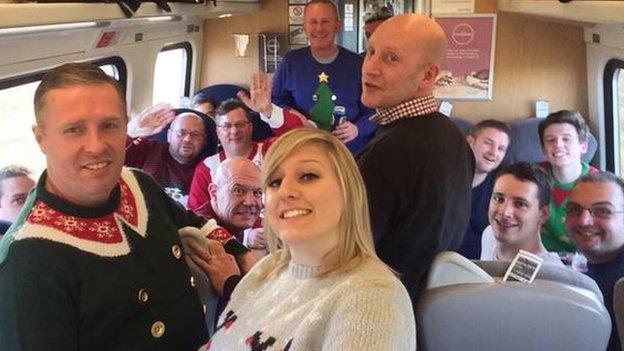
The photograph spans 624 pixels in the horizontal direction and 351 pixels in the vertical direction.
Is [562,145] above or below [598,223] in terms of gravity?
above

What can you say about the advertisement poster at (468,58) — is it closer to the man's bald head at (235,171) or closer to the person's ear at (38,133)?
the man's bald head at (235,171)

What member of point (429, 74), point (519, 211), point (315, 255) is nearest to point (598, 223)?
point (519, 211)

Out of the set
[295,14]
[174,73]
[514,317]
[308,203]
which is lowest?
[514,317]

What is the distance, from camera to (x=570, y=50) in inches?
196

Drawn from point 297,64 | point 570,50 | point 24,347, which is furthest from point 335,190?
point 570,50

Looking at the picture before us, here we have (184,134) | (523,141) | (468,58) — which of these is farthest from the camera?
(468,58)

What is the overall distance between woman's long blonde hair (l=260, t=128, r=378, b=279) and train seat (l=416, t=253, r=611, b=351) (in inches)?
13.1

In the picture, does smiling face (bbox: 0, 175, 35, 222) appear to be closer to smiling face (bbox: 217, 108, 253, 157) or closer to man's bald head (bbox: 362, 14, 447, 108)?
smiling face (bbox: 217, 108, 253, 157)

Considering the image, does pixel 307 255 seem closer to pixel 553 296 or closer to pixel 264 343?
pixel 264 343

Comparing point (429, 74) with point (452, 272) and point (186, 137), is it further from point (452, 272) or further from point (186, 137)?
point (186, 137)

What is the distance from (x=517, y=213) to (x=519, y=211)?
1 cm

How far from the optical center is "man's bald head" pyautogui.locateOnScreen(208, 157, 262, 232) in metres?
2.87

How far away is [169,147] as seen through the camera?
3.89 meters

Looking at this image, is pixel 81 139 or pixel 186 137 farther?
pixel 186 137
